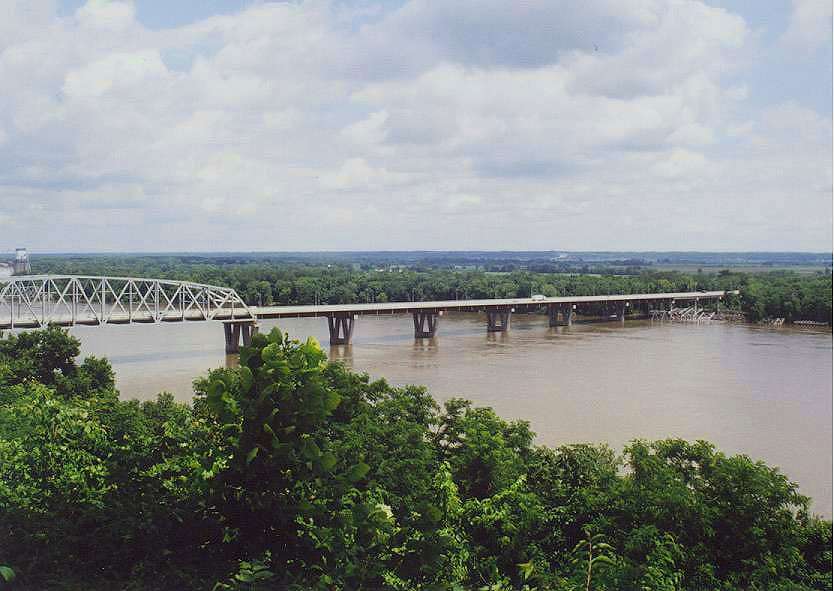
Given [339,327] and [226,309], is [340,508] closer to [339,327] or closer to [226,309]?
[226,309]

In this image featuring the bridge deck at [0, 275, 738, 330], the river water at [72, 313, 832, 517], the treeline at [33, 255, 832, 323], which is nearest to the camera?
the river water at [72, 313, 832, 517]

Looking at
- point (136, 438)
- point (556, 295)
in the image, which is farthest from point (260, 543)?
point (556, 295)

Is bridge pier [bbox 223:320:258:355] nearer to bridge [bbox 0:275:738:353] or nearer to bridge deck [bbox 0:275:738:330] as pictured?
bridge [bbox 0:275:738:353]

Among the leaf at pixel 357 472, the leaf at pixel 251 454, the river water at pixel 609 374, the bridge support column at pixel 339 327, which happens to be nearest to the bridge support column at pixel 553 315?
the river water at pixel 609 374

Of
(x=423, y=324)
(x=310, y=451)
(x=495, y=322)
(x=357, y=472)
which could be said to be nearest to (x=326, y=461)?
(x=310, y=451)

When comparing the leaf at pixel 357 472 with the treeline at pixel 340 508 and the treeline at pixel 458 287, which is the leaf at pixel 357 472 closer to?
the treeline at pixel 340 508

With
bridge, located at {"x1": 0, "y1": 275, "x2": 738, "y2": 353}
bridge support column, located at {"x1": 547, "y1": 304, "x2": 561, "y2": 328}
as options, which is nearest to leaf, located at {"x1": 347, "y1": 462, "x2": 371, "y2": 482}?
bridge, located at {"x1": 0, "y1": 275, "x2": 738, "y2": 353}

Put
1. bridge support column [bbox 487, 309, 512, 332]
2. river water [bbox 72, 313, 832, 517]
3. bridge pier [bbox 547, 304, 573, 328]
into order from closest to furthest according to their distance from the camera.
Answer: river water [bbox 72, 313, 832, 517]
bridge support column [bbox 487, 309, 512, 332]
bridge pier [bbox 547, 304, 573, 328]
